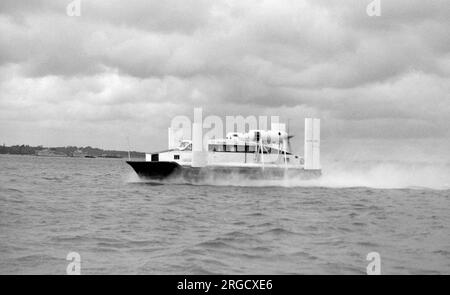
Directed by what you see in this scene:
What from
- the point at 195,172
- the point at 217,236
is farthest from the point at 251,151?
the point at 217,236

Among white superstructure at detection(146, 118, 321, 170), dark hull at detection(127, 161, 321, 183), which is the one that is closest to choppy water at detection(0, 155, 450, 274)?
dark hull at detection(127, 161, 321, 183)

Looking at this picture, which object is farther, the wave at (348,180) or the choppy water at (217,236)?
the wave at (348,180)

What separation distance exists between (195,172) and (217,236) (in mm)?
24643

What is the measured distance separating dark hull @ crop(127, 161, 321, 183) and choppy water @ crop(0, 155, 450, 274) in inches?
445

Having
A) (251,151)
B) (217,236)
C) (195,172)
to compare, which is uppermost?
(251,151)

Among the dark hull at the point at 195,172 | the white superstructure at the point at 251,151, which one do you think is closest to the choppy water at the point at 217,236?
the dark hull at the point at 195,172

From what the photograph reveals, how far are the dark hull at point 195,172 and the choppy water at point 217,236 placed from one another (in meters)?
11.3

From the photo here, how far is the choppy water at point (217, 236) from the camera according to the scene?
13500mm

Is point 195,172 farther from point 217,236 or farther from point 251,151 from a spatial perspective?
point 217,236

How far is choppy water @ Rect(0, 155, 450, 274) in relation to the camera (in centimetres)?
1350

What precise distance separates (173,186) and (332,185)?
1645cm

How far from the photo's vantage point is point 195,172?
42125mm

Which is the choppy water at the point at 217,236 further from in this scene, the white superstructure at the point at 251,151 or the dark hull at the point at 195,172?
the white superstructure at the point at 251,151
